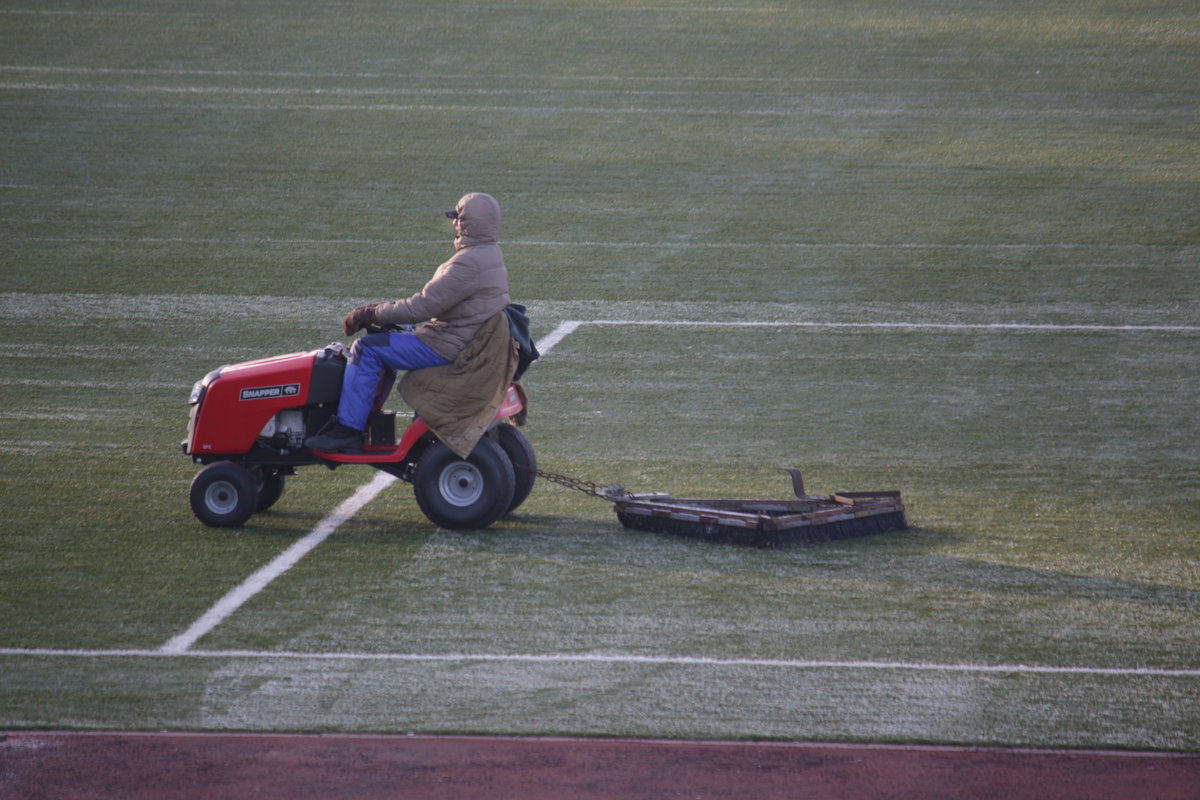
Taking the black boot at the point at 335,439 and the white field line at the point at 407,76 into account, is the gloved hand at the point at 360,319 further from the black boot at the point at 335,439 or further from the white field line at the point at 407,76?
the white field line at the point at 407,76

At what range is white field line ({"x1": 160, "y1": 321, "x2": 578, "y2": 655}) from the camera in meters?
6.67

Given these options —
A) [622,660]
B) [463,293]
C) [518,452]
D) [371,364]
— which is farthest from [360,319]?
[622,660]

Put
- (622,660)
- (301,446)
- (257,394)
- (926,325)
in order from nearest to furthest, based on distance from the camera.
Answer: (622,660), (257,394), (301,446), (926,325)

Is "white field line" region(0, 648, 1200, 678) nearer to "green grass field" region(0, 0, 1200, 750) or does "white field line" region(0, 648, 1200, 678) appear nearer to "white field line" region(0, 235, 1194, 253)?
"green grass field" region(0, 0, 1200, 750)

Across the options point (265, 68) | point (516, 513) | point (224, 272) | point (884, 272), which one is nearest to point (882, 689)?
point (516, 513)

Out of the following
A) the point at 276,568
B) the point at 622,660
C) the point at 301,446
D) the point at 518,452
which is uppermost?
the point at 301,446

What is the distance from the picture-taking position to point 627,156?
1970cm

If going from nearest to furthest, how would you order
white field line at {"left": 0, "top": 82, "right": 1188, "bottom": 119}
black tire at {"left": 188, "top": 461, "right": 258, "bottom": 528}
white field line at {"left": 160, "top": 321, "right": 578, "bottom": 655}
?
white field line at {"left": 160, "top": 321, "right": 578, "bottom": 655} < black tire at {"left": 188, "top": 461, "right": 258, "bottom": 528} < white field line at {"left": 0, "top": 82, "right": 1188, "bottom": 119}

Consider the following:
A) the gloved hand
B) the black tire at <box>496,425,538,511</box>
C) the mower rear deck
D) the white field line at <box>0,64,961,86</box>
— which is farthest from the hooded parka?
the white field line at <box>0,64,961,86</box>

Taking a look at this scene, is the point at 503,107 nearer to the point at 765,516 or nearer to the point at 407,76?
the point at 407,76

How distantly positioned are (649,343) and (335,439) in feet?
17.8

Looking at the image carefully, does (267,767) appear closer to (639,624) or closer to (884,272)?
(639,624)

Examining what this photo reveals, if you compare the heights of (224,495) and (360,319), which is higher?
(360,319)

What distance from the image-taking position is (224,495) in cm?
834
